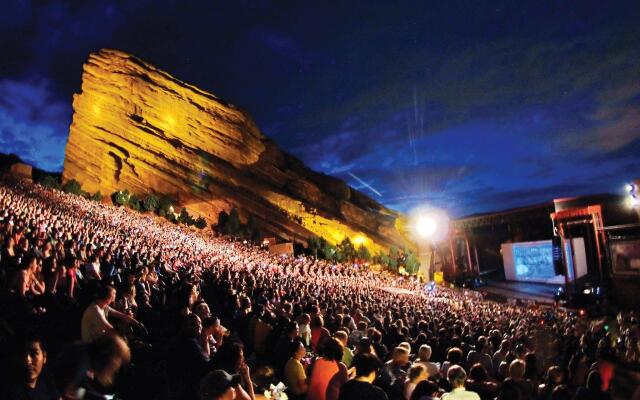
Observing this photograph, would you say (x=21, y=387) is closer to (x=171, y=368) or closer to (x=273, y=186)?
(x=171, y=368)

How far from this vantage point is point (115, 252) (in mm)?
14188

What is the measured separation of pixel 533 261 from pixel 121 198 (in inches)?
1675

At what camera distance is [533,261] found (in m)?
35.8

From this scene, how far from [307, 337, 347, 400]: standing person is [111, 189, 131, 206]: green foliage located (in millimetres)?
51001

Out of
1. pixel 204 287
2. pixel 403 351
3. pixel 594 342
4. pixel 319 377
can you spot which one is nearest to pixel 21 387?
pixel 319 377

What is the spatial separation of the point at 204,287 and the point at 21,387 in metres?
9.75

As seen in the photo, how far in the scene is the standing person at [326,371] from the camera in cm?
460

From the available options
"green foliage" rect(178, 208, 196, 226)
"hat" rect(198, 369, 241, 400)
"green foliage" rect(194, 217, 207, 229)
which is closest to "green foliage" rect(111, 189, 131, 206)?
"green foliage" rect(178, 208, 196, 226)

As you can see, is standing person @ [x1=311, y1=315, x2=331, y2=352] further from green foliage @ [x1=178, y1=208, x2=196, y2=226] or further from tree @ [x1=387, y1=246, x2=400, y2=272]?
green foliage @ [x1=178, y1=208, x2=196, y2=226]

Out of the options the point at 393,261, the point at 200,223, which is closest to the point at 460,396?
the point at 393,261

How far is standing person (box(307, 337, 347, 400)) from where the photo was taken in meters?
4.60

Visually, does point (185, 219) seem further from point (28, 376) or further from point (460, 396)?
point (28, 376)

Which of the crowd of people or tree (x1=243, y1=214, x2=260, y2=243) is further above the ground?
tree (x1=243, y1=214, x2=260, y2=243)

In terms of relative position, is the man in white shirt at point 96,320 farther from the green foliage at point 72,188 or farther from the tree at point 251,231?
the green foliage at point 72,188
